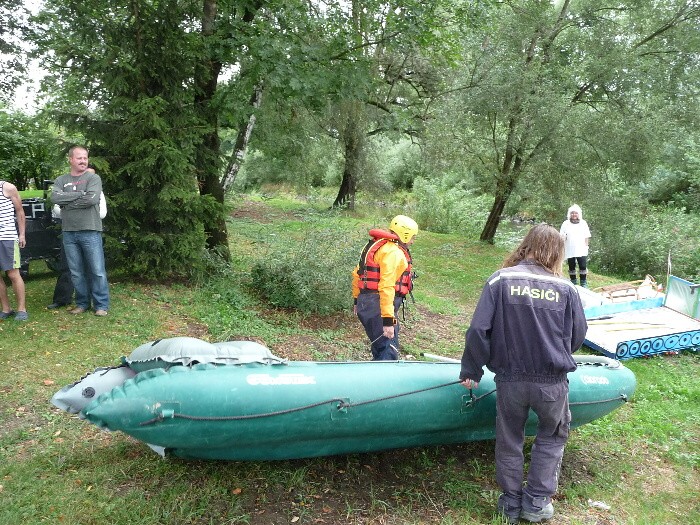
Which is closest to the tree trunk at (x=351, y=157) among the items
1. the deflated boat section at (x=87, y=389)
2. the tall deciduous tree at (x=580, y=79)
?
the tall deciduous tree at (x=580, y=79)

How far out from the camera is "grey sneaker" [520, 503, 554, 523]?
3572 millimetres

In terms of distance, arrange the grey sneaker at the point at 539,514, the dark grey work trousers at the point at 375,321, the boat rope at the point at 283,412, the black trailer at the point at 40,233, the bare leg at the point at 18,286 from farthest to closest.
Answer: the black trailer at the point at 40,233 → the bare leg at the point at 18,286 → the dark grey work trousers at the point at 375,321 → the grey sneaker at the point at 539,514 → the boat rope at the point at 283,412

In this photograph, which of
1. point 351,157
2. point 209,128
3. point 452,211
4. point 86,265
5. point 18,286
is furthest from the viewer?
point 452,211

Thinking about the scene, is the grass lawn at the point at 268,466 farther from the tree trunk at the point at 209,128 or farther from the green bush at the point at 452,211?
the green bush at the point at 452,211

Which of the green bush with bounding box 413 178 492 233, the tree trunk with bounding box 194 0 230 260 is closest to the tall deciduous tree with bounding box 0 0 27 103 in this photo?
the tree trunk with bounding box 194 0 230 260

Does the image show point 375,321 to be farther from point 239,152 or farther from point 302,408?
point 239,152

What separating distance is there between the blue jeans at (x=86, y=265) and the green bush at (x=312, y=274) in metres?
2.16

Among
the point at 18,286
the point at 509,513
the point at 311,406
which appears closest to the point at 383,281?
the point at 311,406

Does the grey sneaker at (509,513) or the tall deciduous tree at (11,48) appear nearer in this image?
the grey sneaker at (509,513)

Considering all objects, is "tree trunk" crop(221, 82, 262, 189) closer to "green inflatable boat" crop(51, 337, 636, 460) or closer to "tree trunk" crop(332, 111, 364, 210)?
"green inflatable boat" crop(51, 337, 636, 460)

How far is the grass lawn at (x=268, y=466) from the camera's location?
3.40m

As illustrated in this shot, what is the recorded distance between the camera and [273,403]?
3389mm

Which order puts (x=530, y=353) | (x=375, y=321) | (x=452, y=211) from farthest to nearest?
(x=452, y=211) → (x=375, y=321) → (x=530, y=353)

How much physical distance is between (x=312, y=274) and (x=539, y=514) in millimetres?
4543
